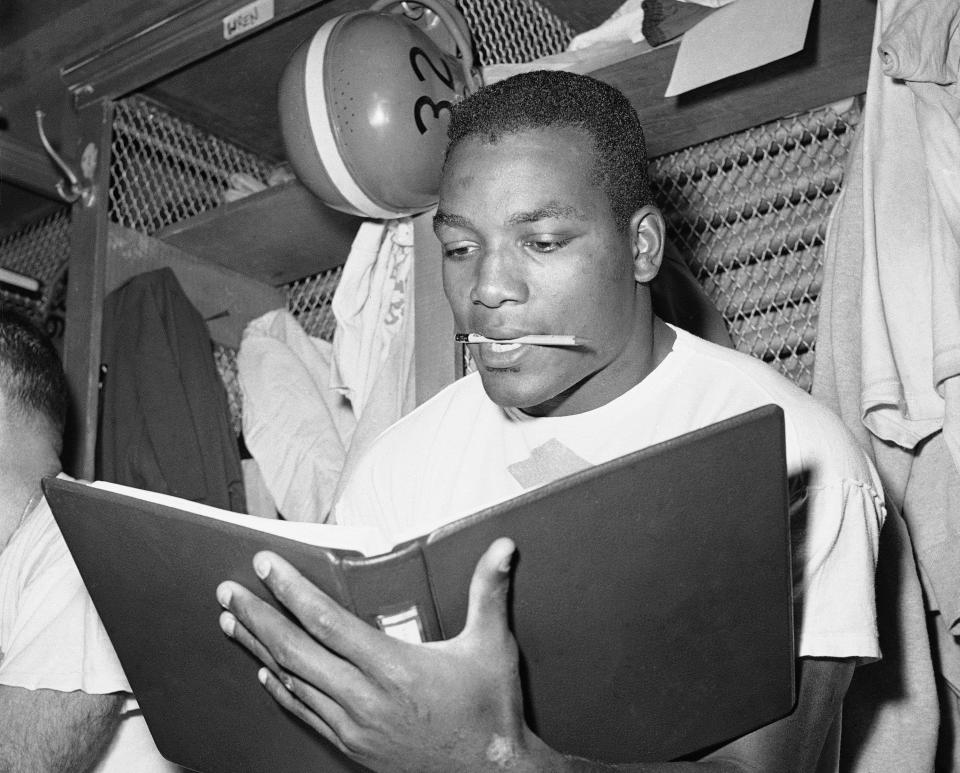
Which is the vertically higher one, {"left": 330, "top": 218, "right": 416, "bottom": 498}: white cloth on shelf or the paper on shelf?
the paper on shelf

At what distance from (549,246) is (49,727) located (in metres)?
0.84

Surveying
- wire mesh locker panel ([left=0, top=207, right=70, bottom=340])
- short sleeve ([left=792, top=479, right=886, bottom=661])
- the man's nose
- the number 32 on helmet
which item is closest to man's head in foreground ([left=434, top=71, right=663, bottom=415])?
the man's nose

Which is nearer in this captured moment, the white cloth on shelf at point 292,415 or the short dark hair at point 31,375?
the short dark hair at point 31,375

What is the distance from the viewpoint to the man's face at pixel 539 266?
123 cm

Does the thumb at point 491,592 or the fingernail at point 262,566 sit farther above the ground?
the fingernail at point 262,566

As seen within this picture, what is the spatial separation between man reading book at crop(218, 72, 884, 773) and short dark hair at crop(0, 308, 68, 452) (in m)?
0.73

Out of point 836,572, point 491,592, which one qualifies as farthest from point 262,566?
point 836,572

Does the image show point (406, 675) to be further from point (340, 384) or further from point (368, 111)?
point (340, 384)

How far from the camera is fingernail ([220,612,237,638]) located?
3.12ft

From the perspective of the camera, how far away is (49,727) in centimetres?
137

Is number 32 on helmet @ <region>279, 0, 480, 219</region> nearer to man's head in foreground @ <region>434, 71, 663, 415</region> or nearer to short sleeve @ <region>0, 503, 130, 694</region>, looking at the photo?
man's head in foreground @ <region>434, 71, 663, 415</region>

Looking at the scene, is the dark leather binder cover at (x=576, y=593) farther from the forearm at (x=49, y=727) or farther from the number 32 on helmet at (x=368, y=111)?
the number 32 on helmet at (x=368, y=111)

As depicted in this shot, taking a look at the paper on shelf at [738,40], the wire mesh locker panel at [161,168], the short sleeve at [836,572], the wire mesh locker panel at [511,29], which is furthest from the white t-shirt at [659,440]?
the wire mesh locker panel at [161,168]

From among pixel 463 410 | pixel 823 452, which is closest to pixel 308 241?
pixel 463 410
